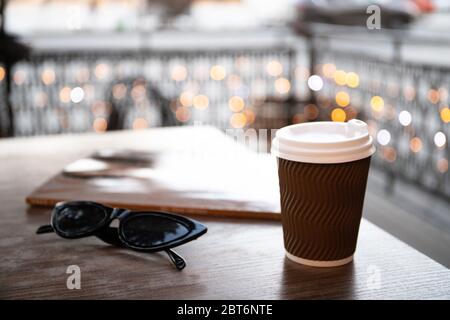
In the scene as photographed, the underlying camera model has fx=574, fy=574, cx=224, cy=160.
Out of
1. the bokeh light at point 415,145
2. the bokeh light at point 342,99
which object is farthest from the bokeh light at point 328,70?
the bokeh light at point 415,145

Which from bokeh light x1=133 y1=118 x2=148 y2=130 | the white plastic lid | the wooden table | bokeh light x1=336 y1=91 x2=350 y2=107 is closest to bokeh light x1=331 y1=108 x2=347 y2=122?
bokeh light x1=336 y1=91 x2=350 y2=107

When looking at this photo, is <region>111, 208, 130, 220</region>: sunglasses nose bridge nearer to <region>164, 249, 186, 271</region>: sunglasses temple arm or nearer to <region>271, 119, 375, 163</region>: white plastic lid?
<region>164, 249, 186, 271</region>: sunglasses temple arm

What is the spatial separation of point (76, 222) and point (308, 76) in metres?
3.85

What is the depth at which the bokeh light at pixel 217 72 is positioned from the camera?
4.44 meters

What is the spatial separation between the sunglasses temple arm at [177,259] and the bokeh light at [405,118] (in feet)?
10.3

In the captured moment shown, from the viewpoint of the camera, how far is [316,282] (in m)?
0.81

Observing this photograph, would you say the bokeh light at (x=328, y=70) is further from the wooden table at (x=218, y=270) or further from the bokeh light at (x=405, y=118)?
the wooden table at (x=218, y=270)

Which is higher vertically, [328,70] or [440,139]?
[328,70]

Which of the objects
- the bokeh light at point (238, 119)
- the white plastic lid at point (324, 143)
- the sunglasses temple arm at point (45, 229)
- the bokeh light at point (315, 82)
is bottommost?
the bokeh light at point (238, 119)

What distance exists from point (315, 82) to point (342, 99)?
0.84ft

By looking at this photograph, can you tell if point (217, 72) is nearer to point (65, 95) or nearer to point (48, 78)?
point (65, 95)

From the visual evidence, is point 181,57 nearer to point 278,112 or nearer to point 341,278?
point 278,112

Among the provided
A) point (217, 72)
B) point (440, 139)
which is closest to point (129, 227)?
point (440, 139)
